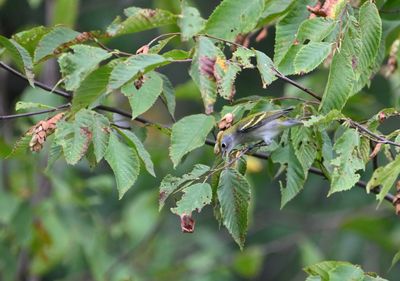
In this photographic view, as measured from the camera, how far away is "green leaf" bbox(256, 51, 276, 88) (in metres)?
1.56

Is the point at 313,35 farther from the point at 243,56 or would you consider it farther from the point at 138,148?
the point at 138,148

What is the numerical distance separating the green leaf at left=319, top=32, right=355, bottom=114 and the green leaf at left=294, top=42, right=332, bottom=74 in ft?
0.13

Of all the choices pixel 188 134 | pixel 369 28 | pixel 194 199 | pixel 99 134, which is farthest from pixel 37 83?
pixel 369 28

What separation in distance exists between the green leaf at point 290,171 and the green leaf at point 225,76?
0.31 meters

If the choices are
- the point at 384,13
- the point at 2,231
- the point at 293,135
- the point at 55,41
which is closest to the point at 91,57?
the point at 55,41

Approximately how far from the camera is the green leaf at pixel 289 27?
1802 millimetres

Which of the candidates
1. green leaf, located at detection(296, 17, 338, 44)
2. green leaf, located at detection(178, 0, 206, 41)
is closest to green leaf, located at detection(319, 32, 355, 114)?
green leaf, located at detection(296, 17, 338, 44)

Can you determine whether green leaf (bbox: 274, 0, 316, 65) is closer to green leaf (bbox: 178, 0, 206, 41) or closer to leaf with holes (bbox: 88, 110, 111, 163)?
green leaf (bbox: 178, 0, 206, 41)

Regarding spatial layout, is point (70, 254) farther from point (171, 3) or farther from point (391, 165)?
point (391, 165)

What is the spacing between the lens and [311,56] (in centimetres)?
156

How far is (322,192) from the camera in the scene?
5.91 m

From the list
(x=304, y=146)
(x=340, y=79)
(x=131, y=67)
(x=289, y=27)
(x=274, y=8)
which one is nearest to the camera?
(x=131, y=67)

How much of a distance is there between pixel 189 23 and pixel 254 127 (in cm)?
25

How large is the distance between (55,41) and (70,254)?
2624mm
